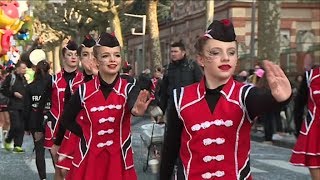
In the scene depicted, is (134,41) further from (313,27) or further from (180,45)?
(180,45)

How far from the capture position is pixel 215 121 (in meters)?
4.62

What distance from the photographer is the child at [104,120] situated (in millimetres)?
6164

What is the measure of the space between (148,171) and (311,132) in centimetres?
472

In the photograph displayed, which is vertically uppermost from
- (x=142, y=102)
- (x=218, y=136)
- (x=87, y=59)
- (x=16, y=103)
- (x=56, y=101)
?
(x=87, y=59)

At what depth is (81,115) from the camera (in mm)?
6359

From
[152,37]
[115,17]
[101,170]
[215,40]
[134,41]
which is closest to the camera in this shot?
[215,40]

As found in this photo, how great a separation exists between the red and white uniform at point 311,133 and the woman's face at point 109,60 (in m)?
2.18

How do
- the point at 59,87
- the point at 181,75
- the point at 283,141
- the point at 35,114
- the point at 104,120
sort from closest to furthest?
the point at 104,120, the point at 59,87, the point at 35,114, the point at 181,75, the point at 283,141

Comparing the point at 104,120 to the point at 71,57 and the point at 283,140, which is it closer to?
the point at 71,57

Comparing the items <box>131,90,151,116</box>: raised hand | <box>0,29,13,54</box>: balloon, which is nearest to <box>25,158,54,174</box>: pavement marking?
<box>131,90,151,116</box>: raised hand

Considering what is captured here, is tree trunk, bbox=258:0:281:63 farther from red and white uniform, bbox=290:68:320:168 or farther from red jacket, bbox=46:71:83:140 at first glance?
red and white uniform, bbox=290:68:320:168

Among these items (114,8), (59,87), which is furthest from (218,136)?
(114,8)

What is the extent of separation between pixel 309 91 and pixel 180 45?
3.59 m

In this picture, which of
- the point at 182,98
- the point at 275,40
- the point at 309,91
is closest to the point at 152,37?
the point at 275,40
